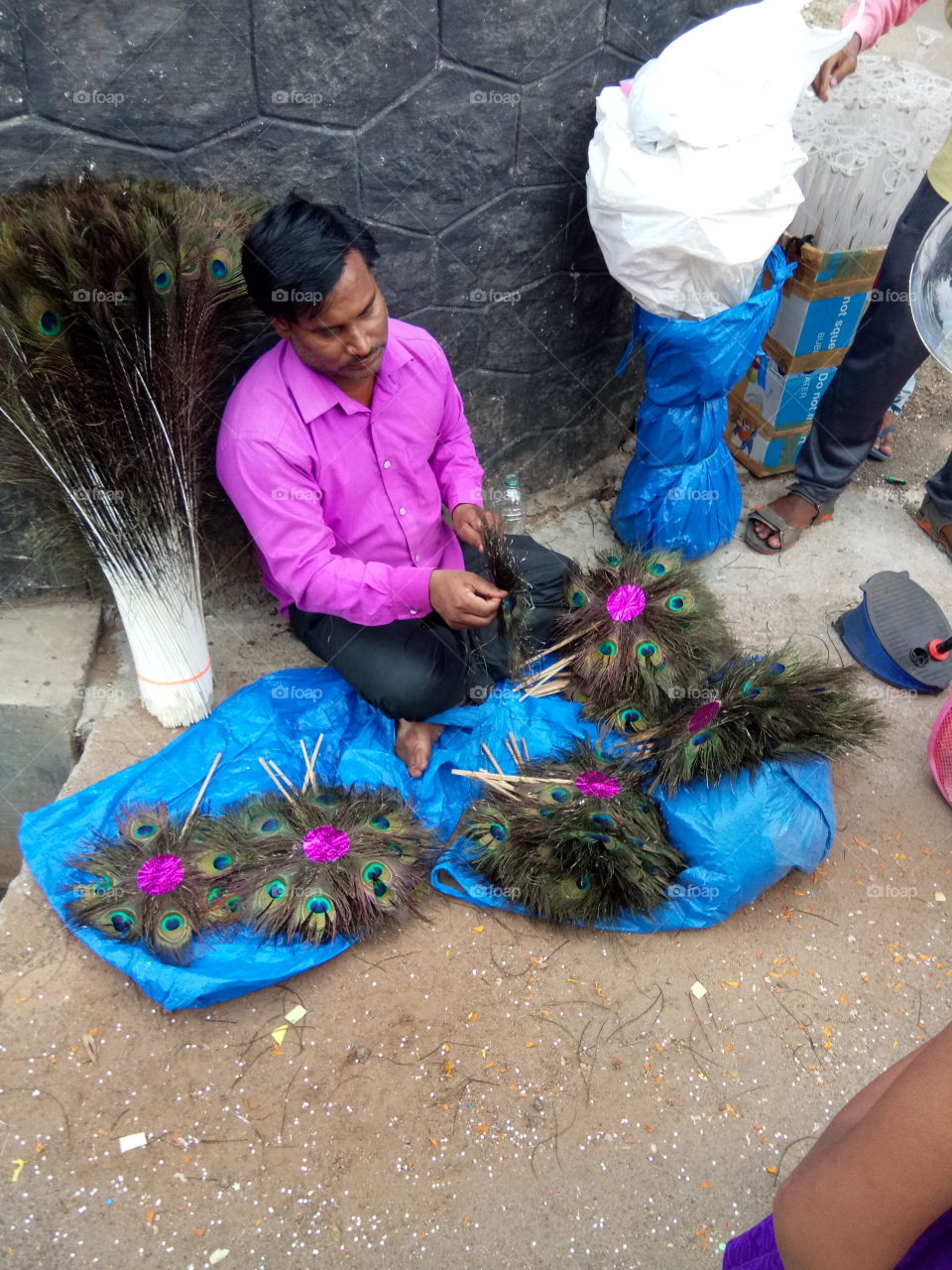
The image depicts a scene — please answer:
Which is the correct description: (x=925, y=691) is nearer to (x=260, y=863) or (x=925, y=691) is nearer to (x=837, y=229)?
(x=837, y=229)

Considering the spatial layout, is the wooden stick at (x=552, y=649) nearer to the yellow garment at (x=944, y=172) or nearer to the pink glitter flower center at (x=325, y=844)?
the pink glitter flower center at (x=325, y=844)

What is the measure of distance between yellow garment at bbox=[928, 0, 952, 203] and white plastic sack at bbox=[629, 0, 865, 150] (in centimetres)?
42

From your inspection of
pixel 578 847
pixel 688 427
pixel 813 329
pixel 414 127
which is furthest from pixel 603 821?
pixel 813 329

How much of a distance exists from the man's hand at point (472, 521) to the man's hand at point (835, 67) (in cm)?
156

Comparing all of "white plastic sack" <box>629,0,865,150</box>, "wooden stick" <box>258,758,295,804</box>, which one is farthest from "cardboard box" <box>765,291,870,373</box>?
"wooden stick" <box>258,758,295,804</box>

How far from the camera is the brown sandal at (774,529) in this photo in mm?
3244

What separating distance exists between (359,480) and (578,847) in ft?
3.47

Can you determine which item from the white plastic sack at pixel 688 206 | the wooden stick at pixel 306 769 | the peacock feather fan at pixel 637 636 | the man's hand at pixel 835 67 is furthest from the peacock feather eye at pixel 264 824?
the man's hand at pixel 835 67

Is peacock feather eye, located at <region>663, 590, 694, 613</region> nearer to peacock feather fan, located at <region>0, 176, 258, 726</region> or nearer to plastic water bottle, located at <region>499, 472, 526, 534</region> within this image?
plastic water bottle, located at <region>499, 472, 526, 534</region>

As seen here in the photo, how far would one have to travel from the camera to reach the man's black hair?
178 centimetres

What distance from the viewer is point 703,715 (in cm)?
225

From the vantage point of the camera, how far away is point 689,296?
2551 mm

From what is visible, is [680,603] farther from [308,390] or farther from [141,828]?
[141,828]

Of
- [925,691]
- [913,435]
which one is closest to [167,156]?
[925,691]
